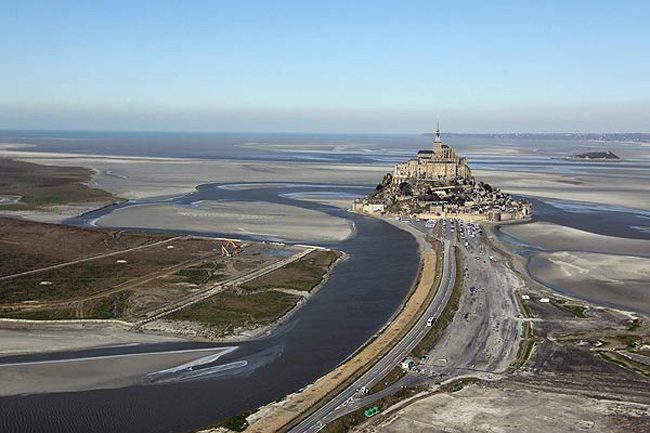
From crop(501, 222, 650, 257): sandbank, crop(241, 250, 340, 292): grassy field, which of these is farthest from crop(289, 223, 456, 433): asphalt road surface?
crop(501, 222, 650, 257): sandbank

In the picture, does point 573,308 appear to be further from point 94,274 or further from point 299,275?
point 94,274

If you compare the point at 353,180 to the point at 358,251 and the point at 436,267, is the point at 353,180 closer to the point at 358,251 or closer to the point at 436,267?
the point at 358,251

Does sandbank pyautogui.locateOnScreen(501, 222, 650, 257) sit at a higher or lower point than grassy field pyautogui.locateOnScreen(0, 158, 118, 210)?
lower

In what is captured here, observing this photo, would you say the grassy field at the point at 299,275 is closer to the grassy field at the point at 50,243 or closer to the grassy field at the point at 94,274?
the grassy field at the point at 94,274

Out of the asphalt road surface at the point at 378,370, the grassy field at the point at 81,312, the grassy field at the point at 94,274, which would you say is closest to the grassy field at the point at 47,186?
the grassy field at the point at 94,274

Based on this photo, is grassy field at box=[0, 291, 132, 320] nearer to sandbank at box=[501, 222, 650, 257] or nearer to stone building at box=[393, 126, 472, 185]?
sandbank at box=[501, 222, 650, 257]

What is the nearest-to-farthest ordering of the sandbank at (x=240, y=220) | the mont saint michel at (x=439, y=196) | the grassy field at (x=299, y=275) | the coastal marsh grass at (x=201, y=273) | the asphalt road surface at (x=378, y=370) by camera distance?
the asphalt road surface at (x=378, y=370)
the grassy field at (x=299, y=275)
the coastal marsh grass at (x=201, y=273)
the sandbank at (x=240, y=220)
the mont saint michel at (x=439, y=196)
